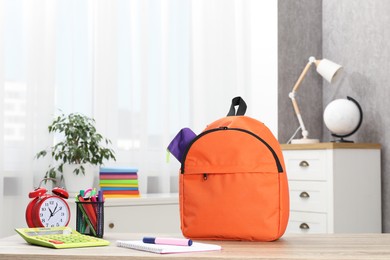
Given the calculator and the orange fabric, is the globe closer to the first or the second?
the orange fabric

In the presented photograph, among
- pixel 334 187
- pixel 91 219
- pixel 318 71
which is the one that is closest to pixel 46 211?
pixel 91 219

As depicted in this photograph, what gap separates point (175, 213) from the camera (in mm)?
3457

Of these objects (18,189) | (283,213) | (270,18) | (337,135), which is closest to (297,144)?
→ (337,135)

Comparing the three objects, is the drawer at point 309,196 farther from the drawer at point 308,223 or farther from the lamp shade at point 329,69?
the lamp shade at point 329,69

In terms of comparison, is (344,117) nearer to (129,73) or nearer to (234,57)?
(234,57)

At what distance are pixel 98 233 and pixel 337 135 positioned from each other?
2367 mm

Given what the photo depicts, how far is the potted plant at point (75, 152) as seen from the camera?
128 inches

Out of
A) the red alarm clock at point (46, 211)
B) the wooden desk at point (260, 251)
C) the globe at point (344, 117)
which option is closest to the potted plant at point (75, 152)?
the globe at point (344, 117)

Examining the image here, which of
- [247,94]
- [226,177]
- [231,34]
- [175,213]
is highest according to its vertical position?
[231,34]

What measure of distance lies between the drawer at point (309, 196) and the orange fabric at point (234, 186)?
1.93 metres

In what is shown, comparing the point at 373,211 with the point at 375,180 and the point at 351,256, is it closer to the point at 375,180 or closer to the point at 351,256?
the point at 375,180

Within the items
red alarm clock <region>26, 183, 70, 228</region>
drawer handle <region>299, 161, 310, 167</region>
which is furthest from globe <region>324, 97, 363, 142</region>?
red alarm clock <region>26, 183, 70, 228</region>

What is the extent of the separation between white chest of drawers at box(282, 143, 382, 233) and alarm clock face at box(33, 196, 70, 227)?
2.03 metres

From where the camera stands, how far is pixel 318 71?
12.1 feet
